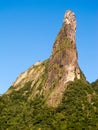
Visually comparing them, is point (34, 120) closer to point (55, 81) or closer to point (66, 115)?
point (66, 115)

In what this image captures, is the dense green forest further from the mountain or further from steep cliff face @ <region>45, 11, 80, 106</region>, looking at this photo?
steep cliff face @ <region>45, 11, 80, 106</region>

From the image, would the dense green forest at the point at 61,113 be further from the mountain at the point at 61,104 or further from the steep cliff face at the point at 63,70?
the steep cliff face at the point at 63,70

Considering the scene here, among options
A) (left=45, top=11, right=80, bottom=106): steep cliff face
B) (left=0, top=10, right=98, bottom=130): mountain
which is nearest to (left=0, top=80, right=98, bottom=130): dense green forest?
(left=0, top=10, right=98, bottom=130): mountain

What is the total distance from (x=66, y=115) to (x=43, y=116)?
10.9 m

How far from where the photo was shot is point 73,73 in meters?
189

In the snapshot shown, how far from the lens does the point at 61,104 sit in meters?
175

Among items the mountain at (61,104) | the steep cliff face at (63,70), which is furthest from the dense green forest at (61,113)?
the steep cliff face at (63,70)

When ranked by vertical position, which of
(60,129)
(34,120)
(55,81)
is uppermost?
(55,81)

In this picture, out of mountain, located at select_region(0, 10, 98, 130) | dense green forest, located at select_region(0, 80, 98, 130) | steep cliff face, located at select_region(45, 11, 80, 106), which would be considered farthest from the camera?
steep cliff face, located at select_region(45, 11, 80, 106)

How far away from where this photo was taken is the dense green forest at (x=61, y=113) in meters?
155

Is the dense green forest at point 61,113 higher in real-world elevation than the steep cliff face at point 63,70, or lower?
lower

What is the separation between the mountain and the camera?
158m

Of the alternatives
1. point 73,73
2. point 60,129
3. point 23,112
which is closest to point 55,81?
point 73,73

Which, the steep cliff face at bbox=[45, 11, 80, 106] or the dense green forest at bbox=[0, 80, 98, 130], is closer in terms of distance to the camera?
the dense green forest at bbox=[0, 80, 98, 130]
